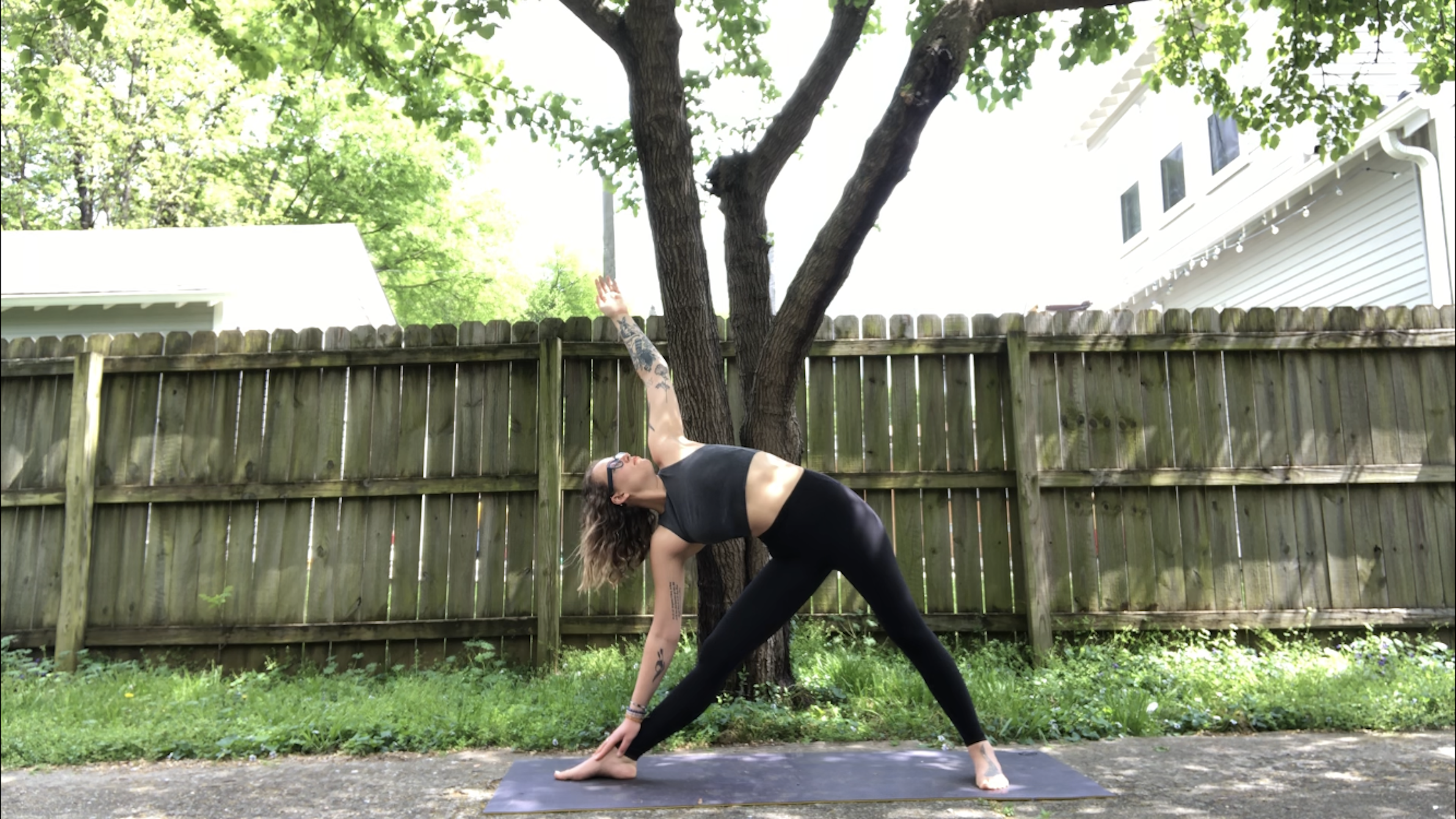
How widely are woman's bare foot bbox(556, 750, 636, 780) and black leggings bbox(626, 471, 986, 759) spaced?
0.24m

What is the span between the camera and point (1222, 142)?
12.4m

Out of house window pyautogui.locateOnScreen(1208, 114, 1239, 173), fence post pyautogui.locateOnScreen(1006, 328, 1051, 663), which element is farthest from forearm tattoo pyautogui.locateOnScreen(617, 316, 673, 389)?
house window pyautogui.locateOnScreen(1208, 114, 1239, 173)

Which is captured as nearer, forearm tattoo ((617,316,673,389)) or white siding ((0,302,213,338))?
forearm tattoo ((617,316,673,389))

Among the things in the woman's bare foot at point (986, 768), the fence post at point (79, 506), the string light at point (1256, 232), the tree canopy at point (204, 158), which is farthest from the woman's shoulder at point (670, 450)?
the tree canopy at point (204, 158)

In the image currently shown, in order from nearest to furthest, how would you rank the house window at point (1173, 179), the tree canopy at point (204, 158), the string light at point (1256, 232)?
the string light at point (1256, 232)
the house window at point (1173, 179)
the tree canopy at point (204, 158)

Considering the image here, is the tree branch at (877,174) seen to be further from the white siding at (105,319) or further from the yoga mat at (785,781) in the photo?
the white siding at (105,319)

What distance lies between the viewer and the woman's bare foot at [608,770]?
3.92 metres

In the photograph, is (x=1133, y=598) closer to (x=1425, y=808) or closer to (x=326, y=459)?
(x=1425, y=808)

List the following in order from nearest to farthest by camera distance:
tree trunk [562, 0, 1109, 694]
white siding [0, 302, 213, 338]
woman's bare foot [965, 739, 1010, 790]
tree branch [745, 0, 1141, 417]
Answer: woman's bare foot [965, 739, 1010, 790]
tree branch [745, 0, 1141, 417]
tree trunk [562, 0, 1109, 694]
white siding [0, 302, 213, 338]

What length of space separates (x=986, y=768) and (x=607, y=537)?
176 cm

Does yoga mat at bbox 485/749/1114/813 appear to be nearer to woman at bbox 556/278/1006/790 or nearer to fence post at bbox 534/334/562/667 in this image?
woman at bbox 556/278/1006/790

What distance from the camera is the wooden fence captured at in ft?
19.9

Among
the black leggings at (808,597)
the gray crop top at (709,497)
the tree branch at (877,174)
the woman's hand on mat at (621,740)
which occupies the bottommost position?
the woman's hand on mat at (621,740)

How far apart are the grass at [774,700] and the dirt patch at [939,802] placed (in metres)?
0.14
